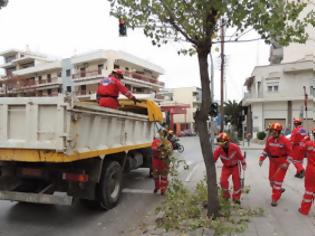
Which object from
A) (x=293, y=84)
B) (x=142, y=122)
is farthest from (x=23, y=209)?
(x=293, y=84)

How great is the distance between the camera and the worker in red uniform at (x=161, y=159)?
776 cm

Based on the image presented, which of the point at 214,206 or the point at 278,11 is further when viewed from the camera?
the point at 214,206

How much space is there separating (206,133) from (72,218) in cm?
297

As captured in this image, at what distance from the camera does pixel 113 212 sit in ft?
23.7

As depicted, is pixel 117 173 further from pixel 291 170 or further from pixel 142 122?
pixel 291 170

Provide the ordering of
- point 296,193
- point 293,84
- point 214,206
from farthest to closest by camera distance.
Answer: point 293,84
point 296,193
point 214,206

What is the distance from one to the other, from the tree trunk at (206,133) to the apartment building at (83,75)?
4414cm

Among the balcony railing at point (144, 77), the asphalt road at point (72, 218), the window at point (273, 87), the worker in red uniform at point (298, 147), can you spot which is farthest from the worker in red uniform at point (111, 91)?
the balcony railing at point (144, 77)

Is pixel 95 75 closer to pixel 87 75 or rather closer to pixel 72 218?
pixel 87 75

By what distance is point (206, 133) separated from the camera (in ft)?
19.6

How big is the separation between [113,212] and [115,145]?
1330 millimetres

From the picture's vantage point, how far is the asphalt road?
6.02 meters

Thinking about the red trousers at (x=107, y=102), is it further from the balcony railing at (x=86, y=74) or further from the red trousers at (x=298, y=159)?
the balcony railing at (x=86, y=74)

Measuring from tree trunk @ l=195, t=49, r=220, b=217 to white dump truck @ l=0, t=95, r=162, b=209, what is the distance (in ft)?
6.11
